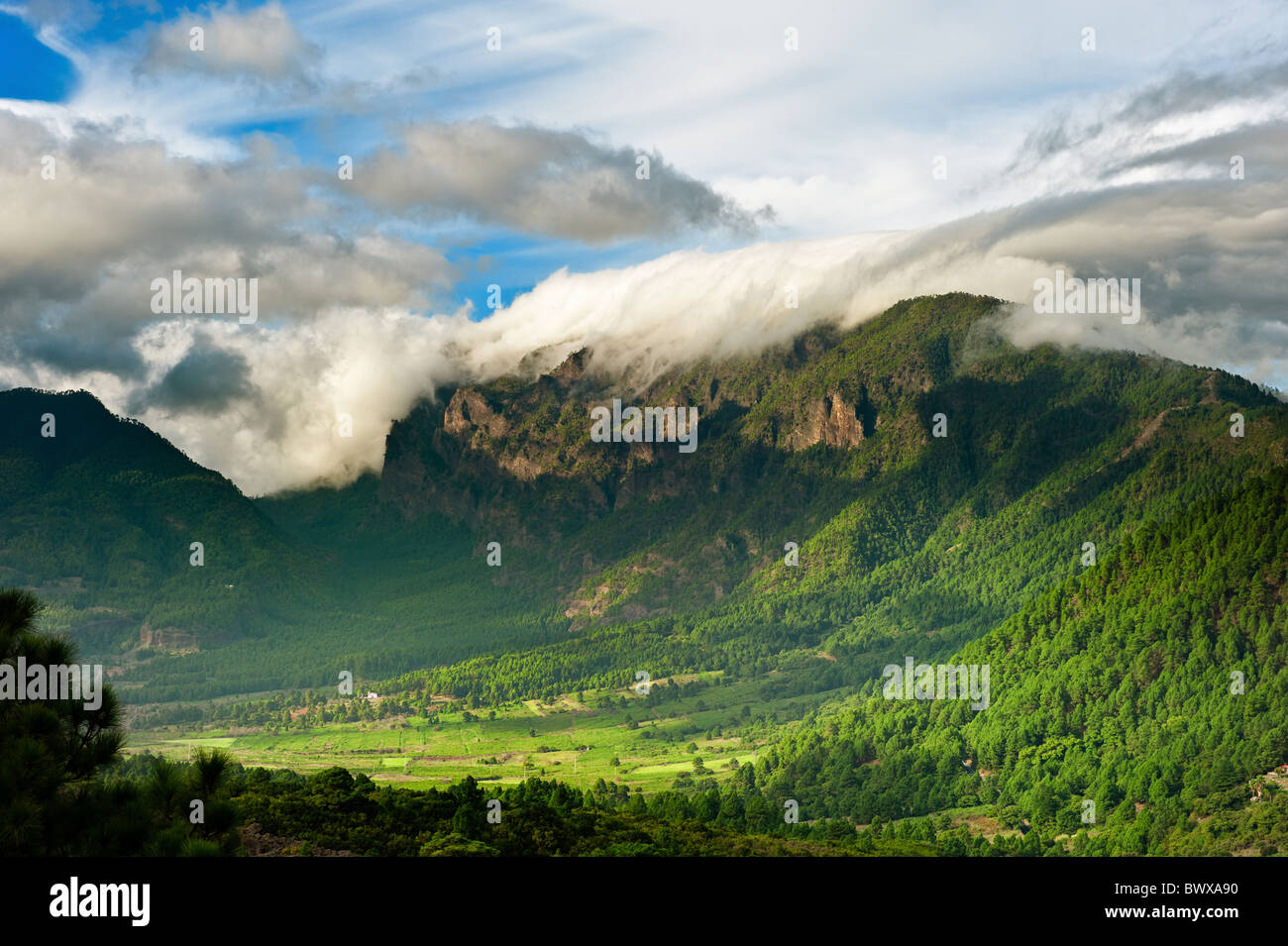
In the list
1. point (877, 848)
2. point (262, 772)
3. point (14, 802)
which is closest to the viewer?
point (14, 802)

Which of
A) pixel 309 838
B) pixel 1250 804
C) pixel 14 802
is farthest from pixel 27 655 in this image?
pixel 1250 804

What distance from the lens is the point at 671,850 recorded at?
4281 inches

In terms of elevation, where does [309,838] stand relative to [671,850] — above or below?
above

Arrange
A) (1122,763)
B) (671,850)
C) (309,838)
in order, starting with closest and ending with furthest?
(309,838) → (671,850) → (1122,763)

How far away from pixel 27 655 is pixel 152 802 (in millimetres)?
6359

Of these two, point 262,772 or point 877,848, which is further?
point 877,848

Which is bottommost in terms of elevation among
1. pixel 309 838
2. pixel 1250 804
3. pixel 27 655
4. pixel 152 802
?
pixel 1250 804

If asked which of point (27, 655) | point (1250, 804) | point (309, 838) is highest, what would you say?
point (27, 655)

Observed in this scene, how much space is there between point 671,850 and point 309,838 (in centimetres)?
3814

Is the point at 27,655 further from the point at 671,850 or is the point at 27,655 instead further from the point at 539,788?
the point at 539,788

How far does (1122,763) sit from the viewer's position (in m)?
193
